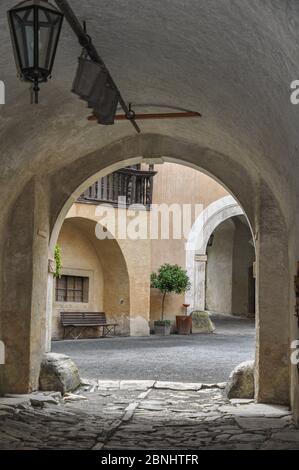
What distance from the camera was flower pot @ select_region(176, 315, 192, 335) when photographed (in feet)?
66.9

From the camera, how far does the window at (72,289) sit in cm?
1983

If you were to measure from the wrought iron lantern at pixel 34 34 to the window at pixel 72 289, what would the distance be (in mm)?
16104

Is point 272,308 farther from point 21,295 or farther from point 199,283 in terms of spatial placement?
point 199,283

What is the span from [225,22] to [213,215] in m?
17.2

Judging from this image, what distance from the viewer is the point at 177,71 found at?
19.2 feet

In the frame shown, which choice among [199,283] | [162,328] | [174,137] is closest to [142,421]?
[174,137]

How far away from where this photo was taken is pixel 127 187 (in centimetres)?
1991

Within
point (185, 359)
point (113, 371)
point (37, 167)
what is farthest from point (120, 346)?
point (37, 167)

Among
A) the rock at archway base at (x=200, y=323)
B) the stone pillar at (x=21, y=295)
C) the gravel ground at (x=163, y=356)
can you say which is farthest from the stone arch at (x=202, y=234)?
the stone pillar at (x=21, y=295)

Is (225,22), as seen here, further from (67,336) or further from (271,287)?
(67,336)

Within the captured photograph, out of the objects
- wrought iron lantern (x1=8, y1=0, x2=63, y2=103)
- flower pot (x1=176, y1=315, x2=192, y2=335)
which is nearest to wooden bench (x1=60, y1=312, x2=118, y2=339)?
flower pot (x1=176, y1=315, x2=192, y2=335)

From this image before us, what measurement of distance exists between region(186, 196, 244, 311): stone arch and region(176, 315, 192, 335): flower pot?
97 centimetres

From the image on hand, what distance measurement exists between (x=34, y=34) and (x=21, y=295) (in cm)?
513

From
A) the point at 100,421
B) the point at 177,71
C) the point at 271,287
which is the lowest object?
the point at 100,421
